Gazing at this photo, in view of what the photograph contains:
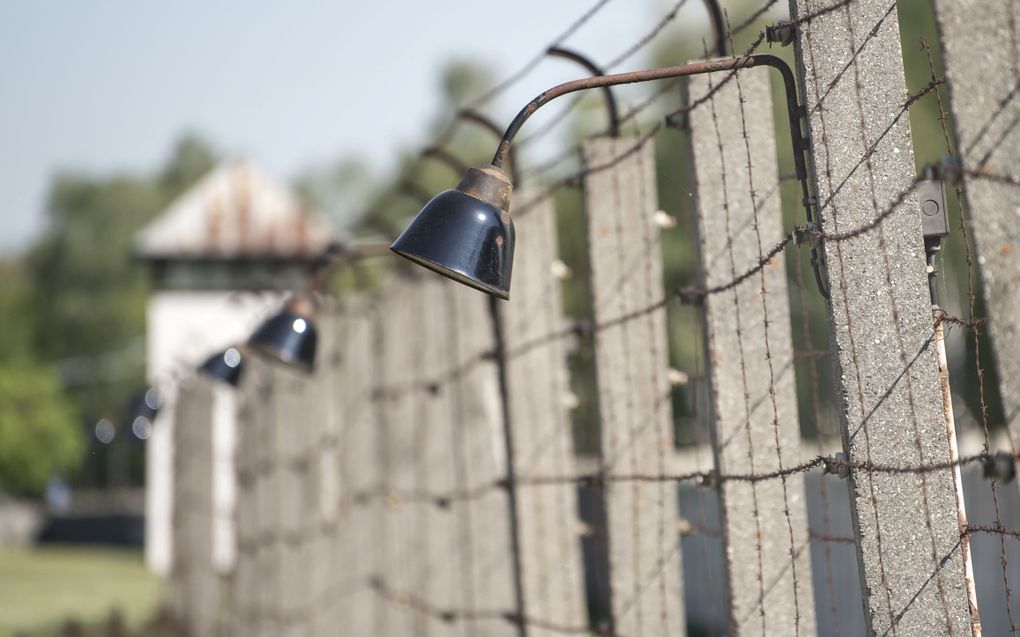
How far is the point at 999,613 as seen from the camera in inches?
391

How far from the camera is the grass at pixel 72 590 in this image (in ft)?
52.3

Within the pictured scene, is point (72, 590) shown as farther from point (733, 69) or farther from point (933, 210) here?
point (933, 210)

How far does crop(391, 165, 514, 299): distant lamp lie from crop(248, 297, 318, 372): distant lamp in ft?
10.1

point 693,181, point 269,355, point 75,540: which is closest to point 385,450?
point 269,355

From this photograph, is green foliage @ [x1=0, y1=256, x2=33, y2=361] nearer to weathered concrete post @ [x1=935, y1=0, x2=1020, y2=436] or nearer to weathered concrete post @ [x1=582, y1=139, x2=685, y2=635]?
weathered concrete post @ [x1=582, y1=139, x2=685, y2=635]

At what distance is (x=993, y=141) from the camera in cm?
238

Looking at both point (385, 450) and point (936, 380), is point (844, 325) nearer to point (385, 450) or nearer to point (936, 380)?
point (936, 380)

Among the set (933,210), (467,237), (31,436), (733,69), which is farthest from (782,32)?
(31,436)

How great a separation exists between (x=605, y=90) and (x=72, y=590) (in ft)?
63.6

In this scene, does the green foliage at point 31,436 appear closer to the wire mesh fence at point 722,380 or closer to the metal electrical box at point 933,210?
the wire mesh fence at point 722,380

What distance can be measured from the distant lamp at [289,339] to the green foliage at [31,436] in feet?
132

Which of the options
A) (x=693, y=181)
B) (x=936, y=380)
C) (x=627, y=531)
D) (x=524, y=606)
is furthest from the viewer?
(x=524, y=606)

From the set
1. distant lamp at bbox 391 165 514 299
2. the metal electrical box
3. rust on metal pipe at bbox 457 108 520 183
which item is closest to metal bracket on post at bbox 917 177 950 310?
the metal electrical box

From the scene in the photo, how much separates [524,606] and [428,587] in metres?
1.73
